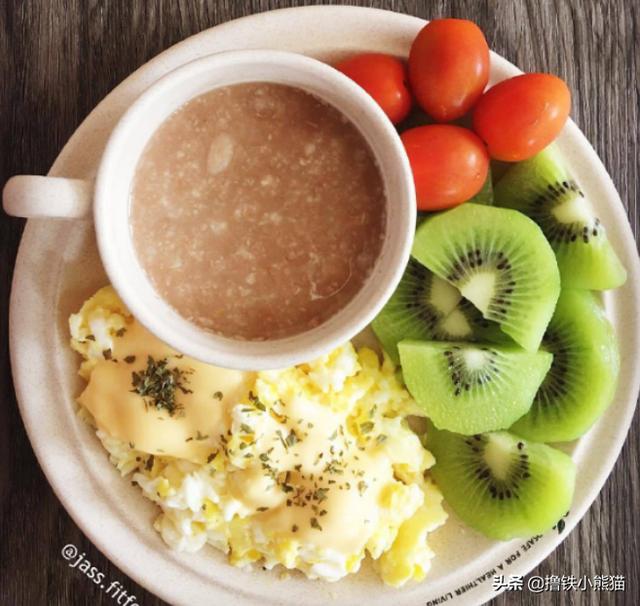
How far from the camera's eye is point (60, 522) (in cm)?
193

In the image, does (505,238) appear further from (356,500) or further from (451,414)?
(356,500)

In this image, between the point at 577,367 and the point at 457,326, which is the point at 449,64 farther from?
the point at 577,367

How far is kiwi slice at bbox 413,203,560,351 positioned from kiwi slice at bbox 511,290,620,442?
0.35 feet

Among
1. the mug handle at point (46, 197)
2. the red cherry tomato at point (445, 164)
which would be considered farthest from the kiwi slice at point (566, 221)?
the mug handle at point (46, 197)

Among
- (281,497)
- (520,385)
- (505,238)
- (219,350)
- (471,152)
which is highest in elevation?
(471,152)

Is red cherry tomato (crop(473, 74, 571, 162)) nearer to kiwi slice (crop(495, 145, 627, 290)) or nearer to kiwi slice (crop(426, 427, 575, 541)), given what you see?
kiwi slice (crop(495, 145, 627, 290))

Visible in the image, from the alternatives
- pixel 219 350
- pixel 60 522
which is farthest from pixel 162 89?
pixel 60 522

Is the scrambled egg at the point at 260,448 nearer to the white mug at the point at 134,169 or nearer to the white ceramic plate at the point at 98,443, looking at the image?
the white ceramic plate at the point at 98,443

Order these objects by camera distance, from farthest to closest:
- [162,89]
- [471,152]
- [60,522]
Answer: [60,522] < [471,152] < [162,89]

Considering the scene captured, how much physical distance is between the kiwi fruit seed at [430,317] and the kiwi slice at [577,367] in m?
0.18

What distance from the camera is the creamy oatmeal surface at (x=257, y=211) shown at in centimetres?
146

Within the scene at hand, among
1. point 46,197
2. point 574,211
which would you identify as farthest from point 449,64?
point 46,197

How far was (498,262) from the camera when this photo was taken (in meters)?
1.70

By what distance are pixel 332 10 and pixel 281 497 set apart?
1.09 m
